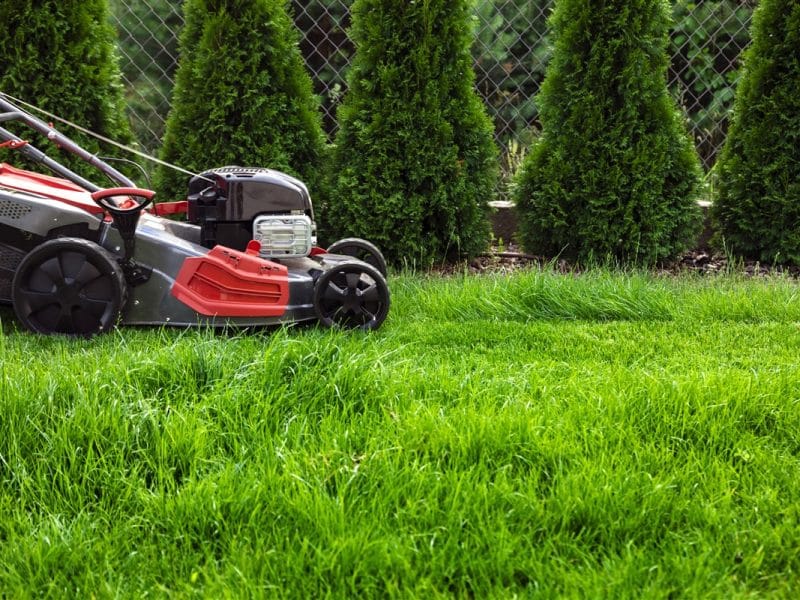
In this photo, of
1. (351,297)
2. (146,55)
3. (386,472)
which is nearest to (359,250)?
(351,297)

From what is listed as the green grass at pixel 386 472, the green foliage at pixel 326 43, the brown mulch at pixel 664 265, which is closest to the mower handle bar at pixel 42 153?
the green grass at pixel 386 472

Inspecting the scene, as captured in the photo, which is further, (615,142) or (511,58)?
(511,58)

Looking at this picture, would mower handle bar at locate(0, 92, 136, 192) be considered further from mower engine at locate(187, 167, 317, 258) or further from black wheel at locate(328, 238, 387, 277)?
black wheel at locate(328, 238, 387, 277)

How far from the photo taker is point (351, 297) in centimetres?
388

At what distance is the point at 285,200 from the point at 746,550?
2.52m

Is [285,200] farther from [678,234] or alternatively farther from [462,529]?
[678,234]

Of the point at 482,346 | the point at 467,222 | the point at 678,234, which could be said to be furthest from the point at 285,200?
the point at 678,234

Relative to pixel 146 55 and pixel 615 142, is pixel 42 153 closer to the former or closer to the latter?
pixel 615 142

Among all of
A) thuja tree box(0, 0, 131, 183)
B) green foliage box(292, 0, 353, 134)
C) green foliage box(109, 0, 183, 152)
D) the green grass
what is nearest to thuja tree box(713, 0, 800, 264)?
the green grass

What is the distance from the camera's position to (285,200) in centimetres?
396

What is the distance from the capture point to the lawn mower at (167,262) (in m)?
3.63

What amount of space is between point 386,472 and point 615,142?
3.69 m

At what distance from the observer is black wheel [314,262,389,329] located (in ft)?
12.6

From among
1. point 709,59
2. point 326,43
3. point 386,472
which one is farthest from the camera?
point 326,43
